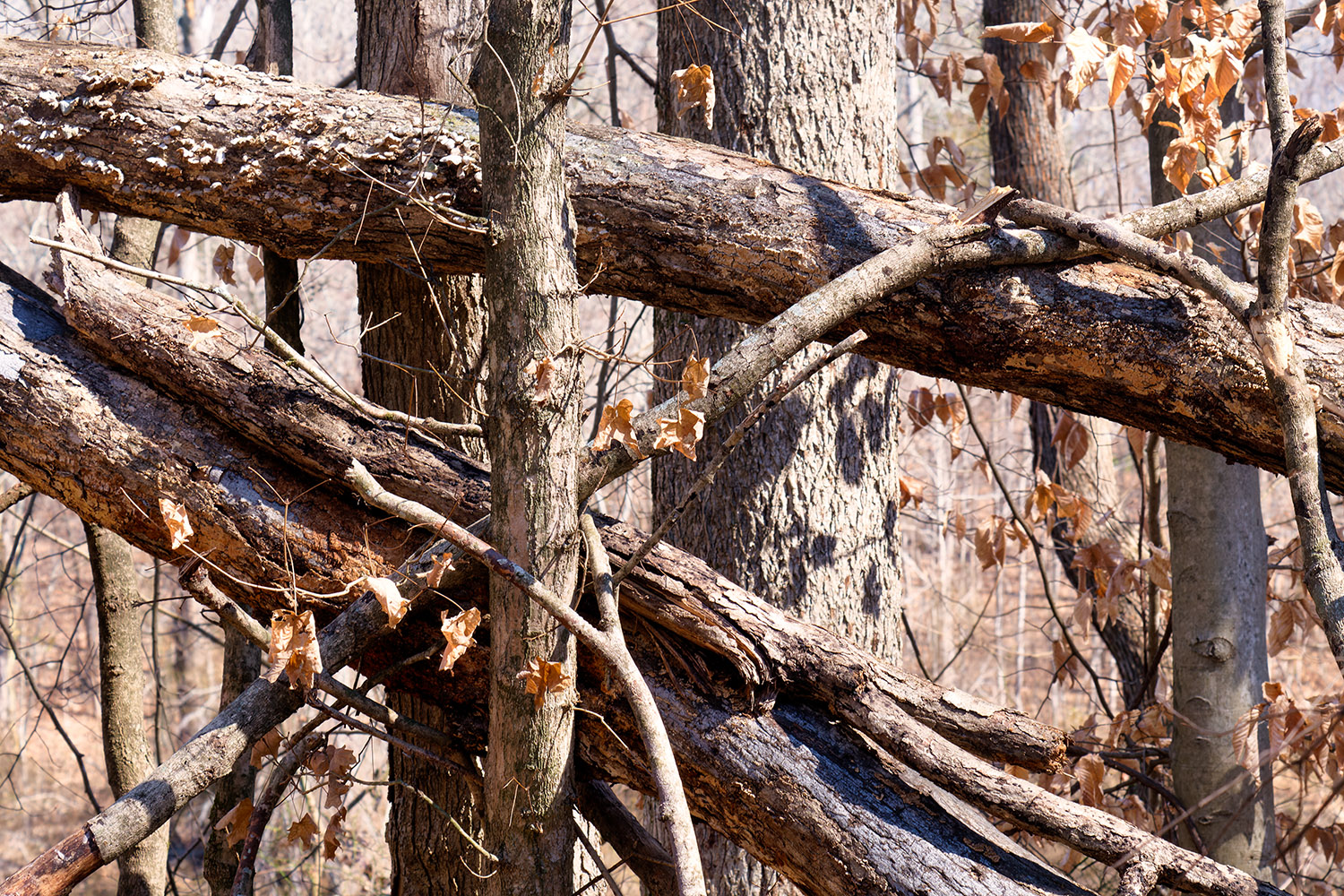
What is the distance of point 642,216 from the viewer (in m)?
2.15

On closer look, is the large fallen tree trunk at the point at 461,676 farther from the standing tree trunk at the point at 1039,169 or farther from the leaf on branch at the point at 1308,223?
the standing tree trunk at the point at 1039,169

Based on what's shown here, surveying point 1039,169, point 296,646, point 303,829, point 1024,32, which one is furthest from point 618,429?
point 1039,169

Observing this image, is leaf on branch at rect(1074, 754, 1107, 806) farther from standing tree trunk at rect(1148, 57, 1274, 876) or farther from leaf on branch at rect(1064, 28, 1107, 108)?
leaf on branch at rect(1064, 28, 1107, 108)

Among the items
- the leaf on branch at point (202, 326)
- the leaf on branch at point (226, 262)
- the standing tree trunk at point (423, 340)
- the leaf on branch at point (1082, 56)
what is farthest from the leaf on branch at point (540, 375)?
the leaf on branch at point (226, 262)

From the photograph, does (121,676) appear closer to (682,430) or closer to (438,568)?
(438,568)

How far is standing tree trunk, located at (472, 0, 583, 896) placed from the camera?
5.05ft

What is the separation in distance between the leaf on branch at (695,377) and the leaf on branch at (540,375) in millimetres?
213

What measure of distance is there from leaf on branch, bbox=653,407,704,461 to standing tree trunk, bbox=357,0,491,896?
111 cm

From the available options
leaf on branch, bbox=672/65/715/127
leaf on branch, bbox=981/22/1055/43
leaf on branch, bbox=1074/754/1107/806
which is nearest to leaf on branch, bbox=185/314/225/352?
leaf on branch, bbox=672/65/715/127

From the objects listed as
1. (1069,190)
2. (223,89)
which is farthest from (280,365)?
(1069,190)

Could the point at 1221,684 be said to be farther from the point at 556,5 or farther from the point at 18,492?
the point at 18,492

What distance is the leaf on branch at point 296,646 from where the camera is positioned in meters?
1.64

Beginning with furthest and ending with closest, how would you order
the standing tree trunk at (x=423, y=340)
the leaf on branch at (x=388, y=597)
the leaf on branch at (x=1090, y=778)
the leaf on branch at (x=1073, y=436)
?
the leaf on branch at (x=1073, y=436), the leaf on branch at (x=1090, y=778), the standing tree trunk at (x=423, y=340), the leaf on branch at (x=388, y=597)

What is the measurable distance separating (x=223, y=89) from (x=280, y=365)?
2.18 ft
